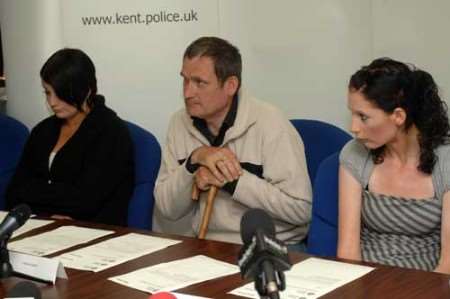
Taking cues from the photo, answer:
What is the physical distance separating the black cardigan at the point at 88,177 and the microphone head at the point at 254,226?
1.86 meters

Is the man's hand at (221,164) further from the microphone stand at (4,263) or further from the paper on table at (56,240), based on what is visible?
the microphone stand at (4,263)

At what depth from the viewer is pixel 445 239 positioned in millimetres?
2211

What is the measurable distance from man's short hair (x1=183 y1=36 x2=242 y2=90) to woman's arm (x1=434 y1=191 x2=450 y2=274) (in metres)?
0.96

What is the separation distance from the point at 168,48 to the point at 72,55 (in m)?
0.61

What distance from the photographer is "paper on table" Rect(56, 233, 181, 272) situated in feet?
6.56

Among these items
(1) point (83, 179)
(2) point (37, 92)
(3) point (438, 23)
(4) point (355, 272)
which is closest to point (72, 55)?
(1) point (83, 179)

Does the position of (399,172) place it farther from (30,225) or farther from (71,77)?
(71,77)

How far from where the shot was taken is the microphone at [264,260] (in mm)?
1050

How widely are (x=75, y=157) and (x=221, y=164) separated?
2.49 ft

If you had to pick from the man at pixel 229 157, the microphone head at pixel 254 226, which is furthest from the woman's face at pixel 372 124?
the microphone head at pixel 254 226

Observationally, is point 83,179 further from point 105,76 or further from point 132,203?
point 105,76

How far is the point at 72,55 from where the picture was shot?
321cm

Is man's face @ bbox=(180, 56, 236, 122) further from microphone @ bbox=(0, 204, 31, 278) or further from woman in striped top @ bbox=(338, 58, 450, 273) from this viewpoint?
microphone @ bbox=(0, 204, 31, 278)

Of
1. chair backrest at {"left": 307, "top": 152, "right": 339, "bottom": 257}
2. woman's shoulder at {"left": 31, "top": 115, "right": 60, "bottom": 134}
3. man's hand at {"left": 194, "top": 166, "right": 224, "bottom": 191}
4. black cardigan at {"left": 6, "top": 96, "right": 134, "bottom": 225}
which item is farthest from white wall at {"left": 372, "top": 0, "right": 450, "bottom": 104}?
woman's shoulder at {"left": 31, "top": 115, "right": 60, "bottom": 134}
